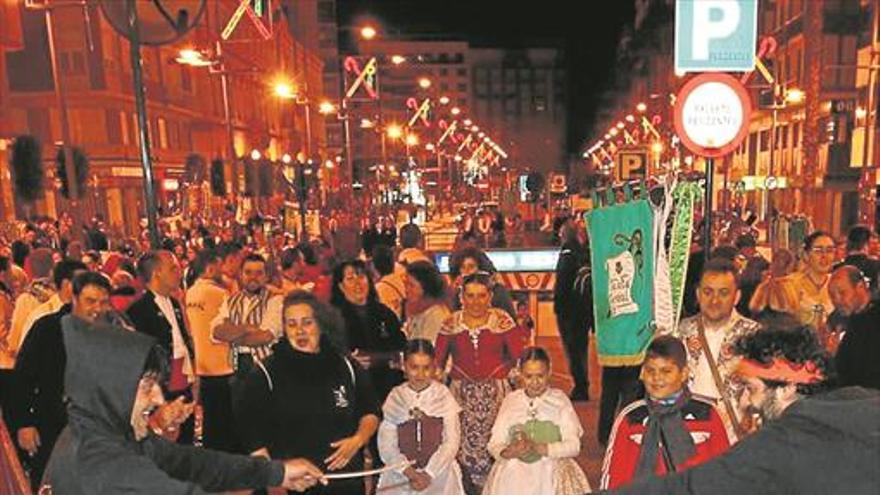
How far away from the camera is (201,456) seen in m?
3.08

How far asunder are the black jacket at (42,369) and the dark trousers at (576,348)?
191 inches

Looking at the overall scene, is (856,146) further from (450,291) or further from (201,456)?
(201,456)

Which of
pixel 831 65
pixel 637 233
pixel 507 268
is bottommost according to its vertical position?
pixel 507 268

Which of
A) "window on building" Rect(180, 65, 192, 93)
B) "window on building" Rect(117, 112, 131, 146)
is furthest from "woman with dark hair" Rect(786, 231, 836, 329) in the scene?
"window on building" Rect(180, 65, 192, 93)

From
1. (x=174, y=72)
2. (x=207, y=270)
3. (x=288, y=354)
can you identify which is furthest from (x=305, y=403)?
(x=174, y=72)

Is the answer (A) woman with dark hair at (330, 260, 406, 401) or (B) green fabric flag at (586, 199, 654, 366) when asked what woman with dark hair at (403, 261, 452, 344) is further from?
(B) green fabric flag at (586, 199, 654, 366)

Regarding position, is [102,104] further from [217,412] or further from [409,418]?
[409,418]

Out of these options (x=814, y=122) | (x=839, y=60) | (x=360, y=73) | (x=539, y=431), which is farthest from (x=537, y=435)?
(x=839, y=60)

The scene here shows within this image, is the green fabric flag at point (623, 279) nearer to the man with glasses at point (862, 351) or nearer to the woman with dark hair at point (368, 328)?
the man with glasses at point (862, 351)

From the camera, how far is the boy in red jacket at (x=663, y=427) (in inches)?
126

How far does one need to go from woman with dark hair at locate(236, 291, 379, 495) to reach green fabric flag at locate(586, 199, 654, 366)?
192 centimetres

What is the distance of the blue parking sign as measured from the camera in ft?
17.1

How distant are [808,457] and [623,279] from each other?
10.6 feet

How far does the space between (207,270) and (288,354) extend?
3239mm
